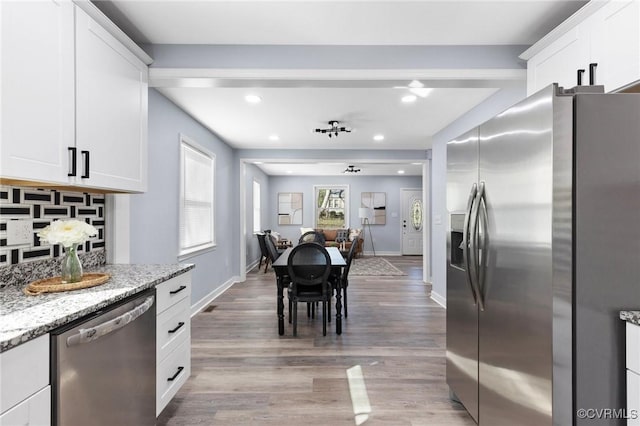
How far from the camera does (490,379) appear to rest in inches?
62.9

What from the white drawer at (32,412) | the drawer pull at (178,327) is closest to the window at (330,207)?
the drawer pull at (178,327)

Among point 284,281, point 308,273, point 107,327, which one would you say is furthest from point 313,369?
point 107,327

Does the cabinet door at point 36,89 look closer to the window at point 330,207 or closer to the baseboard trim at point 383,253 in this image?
the window at point 330,207

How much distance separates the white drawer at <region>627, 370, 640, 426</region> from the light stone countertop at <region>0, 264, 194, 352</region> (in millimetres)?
2101

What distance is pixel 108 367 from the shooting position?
1.32 meters

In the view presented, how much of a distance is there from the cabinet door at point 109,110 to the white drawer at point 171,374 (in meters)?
1.09

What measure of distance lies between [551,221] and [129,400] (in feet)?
6.65

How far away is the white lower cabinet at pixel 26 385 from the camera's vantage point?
0.89 meters

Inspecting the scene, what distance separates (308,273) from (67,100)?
2315 mm

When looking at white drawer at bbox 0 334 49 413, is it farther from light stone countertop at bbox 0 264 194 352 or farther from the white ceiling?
the white ceiling

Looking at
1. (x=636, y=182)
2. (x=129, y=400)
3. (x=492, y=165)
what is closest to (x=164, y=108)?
(x=129, y=400)

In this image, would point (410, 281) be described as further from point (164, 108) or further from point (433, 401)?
point (164, 108)

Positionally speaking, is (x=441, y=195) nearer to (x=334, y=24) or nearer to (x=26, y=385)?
(x=334, y=24)

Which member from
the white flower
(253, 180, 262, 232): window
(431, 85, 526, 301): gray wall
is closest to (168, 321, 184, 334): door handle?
the white flower
